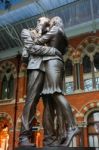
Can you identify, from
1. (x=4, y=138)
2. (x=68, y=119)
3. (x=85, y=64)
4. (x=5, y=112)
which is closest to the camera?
(x=68, y=119)

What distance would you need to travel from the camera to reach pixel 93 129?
1103 cm

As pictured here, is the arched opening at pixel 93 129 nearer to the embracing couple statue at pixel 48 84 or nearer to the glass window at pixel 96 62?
the glass window at pixel 96 62

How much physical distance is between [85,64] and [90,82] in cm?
106

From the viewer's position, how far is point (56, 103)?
307 centimetres

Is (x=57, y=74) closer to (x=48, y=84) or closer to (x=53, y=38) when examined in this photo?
(x=48, y=84)

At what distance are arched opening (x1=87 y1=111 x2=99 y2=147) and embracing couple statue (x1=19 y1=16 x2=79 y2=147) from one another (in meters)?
8.08

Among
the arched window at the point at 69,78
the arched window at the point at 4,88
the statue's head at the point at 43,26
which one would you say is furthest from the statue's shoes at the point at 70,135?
the arched window at the point at 4,88

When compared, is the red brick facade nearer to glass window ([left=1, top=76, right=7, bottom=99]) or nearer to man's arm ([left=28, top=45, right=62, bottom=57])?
glass window ([left=1, top=76, right=7, bottom=99])

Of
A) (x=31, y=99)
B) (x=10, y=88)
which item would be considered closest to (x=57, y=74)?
(x=31, y=99)

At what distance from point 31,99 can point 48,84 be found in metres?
0.29

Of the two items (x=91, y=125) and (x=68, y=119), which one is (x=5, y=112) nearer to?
(x=91, y=125)

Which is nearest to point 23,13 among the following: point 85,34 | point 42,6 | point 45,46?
point 42,6

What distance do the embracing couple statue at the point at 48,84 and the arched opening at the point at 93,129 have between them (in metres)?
8.08

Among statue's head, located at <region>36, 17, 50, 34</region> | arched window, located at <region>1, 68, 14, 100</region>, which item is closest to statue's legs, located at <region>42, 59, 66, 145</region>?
statue's head, located at <region>36, 17, 50, 34</region>
